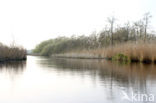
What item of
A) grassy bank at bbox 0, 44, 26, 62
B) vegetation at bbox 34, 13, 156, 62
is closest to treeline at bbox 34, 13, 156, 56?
vegetation at bbox 34, 13, 156, 62

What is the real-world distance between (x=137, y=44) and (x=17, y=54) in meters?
16.3

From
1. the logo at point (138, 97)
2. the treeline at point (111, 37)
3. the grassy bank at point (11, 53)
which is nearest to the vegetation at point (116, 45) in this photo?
the treeline at point (111, 37)

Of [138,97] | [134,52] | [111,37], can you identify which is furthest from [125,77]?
[111,37]

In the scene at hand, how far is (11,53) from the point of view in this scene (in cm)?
2436

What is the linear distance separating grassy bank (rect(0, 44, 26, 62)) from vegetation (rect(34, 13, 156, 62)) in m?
11.8

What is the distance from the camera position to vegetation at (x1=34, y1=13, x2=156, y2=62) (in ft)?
70.8

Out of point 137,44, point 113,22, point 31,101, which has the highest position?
point 113,22

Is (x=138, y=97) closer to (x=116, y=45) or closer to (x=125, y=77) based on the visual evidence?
(x=125, y=77)

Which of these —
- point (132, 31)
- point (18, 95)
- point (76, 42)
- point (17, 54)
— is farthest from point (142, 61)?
point (76, 42)

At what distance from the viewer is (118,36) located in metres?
41.4

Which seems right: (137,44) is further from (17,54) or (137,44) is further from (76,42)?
(76,42)

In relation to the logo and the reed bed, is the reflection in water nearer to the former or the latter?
the logo

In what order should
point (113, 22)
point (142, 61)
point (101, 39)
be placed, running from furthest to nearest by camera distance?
point (101, 39)
point (113, 22)
point (142, 61)

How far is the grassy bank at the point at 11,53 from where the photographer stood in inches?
875
